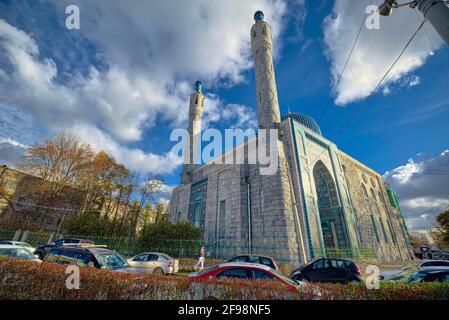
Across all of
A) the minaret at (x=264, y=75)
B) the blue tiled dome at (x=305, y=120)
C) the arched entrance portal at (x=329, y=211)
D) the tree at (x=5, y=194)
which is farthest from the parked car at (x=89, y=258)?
the tree at (x=5, y=194)

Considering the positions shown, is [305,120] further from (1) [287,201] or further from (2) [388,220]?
(2) [388,220]

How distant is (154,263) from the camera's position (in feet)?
36.3

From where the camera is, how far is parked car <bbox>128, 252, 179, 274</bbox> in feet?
35.7

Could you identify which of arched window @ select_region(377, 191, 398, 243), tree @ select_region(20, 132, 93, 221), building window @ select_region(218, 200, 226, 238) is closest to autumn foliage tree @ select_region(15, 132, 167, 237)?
tree @ select_region(20, 132, 93, 221)

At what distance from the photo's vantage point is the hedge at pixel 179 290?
438 cm

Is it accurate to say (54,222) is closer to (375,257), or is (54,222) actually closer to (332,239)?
(332,239)

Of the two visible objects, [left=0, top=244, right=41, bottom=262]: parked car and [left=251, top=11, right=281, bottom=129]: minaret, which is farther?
[left=251, top=11, right=281, bottom=129]: minaret

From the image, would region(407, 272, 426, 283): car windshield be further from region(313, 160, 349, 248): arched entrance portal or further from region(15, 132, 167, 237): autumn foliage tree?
region(15, 132, 167, 237): autumn foliage tree

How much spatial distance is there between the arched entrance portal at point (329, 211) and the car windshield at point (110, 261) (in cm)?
1686

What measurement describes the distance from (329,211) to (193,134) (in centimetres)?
1769

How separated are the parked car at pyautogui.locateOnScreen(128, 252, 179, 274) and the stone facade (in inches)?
238

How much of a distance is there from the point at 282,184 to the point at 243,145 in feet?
19.7
